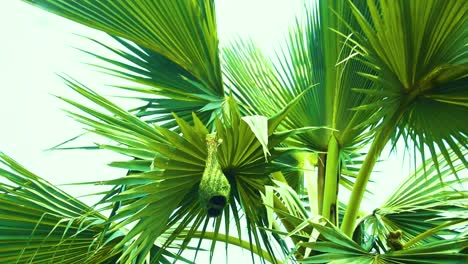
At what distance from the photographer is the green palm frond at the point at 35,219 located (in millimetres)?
2166

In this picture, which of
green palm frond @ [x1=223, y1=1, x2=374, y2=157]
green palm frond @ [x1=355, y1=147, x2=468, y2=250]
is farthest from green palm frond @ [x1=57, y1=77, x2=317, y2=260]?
green palm frond @ [x1=355, y1=147, x2=468, y2=250]

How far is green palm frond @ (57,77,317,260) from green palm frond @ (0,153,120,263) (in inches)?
13.0

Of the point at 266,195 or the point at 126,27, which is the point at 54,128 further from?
the point at 266,195

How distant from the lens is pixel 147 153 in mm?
1874

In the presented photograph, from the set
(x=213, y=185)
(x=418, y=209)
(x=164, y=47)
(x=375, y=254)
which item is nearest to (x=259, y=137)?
(x=213, y=185)

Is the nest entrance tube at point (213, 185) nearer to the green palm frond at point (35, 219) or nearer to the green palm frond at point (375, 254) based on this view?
the green palm frond at point (375, 254)

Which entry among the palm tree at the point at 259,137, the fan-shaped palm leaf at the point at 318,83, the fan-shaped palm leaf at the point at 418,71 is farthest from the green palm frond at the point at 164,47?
the fan-shaped palm leaf at the point at 418,71

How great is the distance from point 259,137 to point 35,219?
955mm

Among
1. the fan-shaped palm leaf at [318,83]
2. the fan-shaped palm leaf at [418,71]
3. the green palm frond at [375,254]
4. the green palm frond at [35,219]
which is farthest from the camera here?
the fan-shaped palm leaf at [318,83]

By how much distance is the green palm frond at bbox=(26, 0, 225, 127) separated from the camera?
7.16 feet

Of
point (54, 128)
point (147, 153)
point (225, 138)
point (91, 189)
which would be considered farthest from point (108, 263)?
point (54, 128)

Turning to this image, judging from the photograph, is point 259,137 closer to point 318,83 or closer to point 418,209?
point 318,83

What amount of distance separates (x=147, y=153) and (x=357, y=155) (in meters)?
1.27

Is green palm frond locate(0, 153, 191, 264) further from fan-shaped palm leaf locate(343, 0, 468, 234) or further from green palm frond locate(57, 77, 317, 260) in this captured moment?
fan-shaped palm leaf locate(343, 0, 468, 234)
